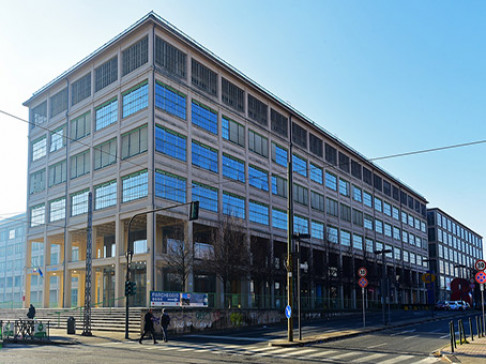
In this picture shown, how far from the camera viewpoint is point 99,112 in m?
50.4

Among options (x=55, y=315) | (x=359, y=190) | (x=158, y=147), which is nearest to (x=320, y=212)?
(x=359, y=190)

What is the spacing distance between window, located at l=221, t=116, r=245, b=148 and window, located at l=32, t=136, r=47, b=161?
1966 centimetres

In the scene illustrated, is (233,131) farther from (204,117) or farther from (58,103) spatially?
(58,103)

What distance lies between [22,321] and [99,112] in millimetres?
26724

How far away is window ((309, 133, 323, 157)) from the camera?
69375 millimetres

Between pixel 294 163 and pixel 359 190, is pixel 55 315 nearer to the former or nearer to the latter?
pixel 294 163

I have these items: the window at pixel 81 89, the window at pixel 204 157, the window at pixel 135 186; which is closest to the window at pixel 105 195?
the window at pixel 135 186

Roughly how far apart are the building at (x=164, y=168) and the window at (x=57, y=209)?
105 millimetres

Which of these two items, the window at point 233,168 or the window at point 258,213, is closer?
the window at point 233,168

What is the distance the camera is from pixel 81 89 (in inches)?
2101

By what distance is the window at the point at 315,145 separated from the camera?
6938 cm

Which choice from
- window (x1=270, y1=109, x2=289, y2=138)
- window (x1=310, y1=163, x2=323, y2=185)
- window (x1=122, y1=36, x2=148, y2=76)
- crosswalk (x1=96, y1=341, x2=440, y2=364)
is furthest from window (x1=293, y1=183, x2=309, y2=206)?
crosswalk (x1=96, y1=341, x2=440, y2=364)

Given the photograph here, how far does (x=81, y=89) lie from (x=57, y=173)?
8.94m

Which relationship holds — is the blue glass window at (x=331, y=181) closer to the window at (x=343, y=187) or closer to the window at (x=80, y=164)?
the window at (x=343, y=187)
